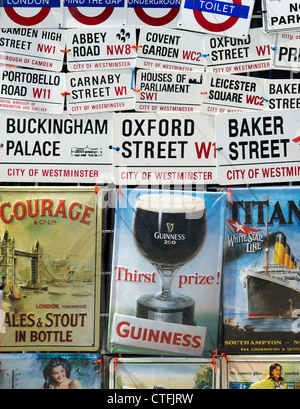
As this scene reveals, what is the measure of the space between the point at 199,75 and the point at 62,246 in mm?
1700

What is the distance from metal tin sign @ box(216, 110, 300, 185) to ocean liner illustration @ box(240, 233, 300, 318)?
56cm

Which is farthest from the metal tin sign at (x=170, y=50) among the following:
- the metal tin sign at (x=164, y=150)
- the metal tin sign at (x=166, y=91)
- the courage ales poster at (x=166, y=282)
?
the courage ales poster at (x=166, y=282)

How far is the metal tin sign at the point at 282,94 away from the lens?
13.2 ft

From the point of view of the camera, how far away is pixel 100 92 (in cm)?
402

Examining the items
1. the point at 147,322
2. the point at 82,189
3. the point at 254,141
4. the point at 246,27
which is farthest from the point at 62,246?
the point at 246,27

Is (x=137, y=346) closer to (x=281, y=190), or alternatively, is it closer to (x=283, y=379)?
(x=283, y=379)

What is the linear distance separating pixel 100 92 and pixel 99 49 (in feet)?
1.09

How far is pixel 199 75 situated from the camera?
4.04 meters

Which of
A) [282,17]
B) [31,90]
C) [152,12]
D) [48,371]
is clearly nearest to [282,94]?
[282,17]

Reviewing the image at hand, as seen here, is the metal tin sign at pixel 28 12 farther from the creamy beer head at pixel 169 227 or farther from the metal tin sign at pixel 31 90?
the creamy beer head at pixel 169 227

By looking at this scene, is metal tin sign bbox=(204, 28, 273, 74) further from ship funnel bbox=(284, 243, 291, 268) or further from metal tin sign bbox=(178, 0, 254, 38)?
ship funnel bbox=(284, 243, 291, 268)

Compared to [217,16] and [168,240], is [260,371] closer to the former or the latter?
[168,240]

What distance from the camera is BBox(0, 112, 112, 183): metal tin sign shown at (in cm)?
399

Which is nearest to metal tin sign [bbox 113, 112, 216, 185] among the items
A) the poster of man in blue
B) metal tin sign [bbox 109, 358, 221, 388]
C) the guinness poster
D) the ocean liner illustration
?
the poster of man in blue
